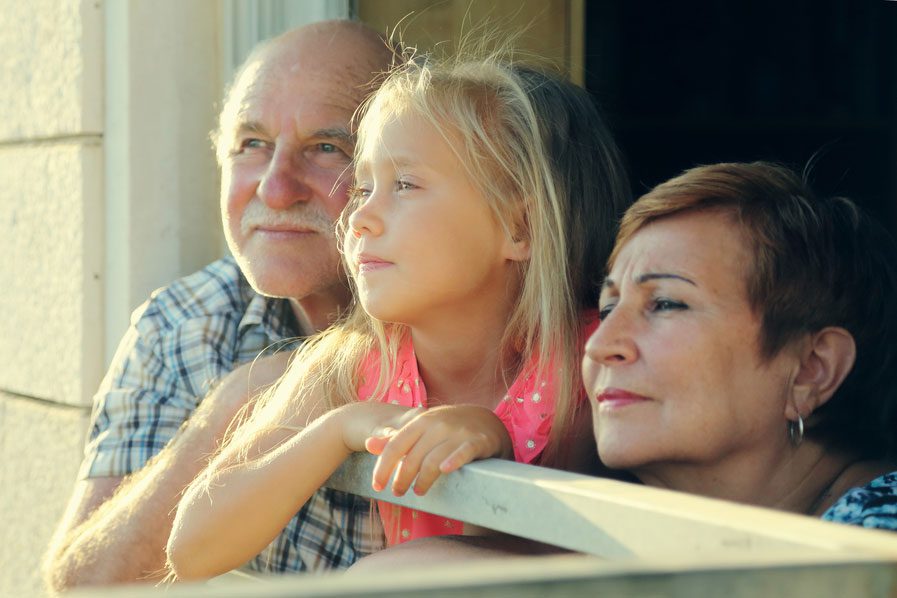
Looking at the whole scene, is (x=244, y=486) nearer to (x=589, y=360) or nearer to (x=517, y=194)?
(x=589, y=360)

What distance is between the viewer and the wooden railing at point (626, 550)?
0.52 meters

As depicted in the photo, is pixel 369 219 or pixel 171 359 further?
pixel 171 359

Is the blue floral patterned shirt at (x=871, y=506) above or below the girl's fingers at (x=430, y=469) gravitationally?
below

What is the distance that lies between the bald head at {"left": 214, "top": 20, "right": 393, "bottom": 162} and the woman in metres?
0.86

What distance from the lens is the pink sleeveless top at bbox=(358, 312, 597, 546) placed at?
64.1 inches

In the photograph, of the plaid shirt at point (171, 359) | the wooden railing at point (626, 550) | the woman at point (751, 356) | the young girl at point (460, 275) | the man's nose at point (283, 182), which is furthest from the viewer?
the plaid shirt at point (171, 359)

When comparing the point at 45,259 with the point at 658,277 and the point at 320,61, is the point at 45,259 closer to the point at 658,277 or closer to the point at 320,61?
the point at 320,61

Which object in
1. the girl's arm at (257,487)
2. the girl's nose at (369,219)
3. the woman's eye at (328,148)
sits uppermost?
the woman's eye at (328,148)

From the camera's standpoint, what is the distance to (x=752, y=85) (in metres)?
3.88

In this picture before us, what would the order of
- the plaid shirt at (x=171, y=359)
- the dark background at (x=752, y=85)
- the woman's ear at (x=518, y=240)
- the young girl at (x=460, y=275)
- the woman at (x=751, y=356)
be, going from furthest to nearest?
the dark background at (x=752, y=85) < the plaid shirt at (x=171, y=359) < the woman's ear at (x=518, y=240) < the young girl at (x=460, y=275) < the woman at (x=751, y=356)

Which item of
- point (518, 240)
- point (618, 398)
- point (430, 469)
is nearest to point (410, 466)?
point (430, 469)

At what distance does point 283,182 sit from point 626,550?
137 cm

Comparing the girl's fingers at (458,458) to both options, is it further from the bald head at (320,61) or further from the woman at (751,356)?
the bald head at (320,61)

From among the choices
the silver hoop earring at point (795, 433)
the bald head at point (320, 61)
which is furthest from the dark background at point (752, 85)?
the silver hoop earring at point (795, 433)
